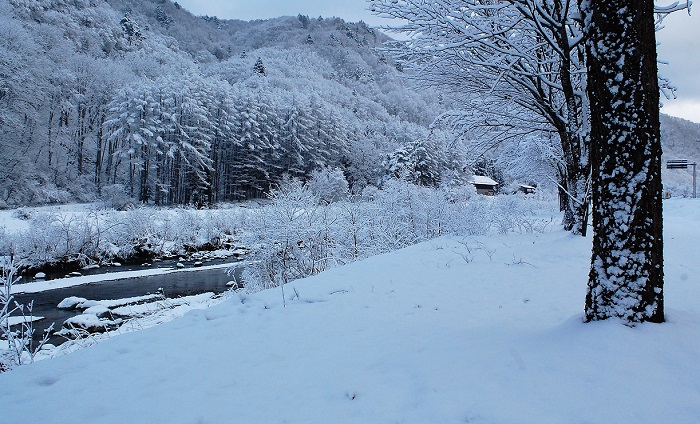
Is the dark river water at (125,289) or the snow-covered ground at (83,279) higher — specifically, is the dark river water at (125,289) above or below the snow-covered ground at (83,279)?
below

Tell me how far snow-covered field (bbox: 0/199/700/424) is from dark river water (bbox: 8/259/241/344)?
7517 mm

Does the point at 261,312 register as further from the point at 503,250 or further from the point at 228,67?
the point at 228,67

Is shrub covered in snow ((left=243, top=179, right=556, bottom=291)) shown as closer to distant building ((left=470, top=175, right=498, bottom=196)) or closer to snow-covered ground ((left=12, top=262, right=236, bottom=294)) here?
snow-covered ground ((left=12, top=262, right=236, bottom=294))

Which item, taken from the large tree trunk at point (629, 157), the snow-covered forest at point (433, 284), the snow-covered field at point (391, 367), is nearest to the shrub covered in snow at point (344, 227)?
the snow-covered forest at point (433, 284)

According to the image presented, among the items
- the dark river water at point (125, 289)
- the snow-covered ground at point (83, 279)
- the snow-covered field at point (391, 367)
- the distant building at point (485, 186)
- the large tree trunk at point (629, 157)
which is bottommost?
the dark river water at point (125, 289)

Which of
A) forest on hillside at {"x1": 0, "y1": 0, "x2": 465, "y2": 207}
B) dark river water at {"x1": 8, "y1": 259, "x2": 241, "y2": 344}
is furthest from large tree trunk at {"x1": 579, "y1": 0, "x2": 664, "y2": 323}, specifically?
dark river water at {"x1": 8, "y1": 259, "x2": 241, "y2": 344}

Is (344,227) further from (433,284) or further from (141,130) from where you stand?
(141,130)

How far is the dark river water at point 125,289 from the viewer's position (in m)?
9.49

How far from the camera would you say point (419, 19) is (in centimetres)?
660

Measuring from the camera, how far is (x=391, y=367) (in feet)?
8.25

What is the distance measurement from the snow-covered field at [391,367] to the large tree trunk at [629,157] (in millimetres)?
240

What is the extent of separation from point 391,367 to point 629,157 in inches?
84.4

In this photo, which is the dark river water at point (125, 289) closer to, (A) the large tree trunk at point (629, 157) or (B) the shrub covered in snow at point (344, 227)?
(B) the shrub covered in snow at point (344, 227)

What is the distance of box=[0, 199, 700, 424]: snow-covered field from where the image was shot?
193cm
